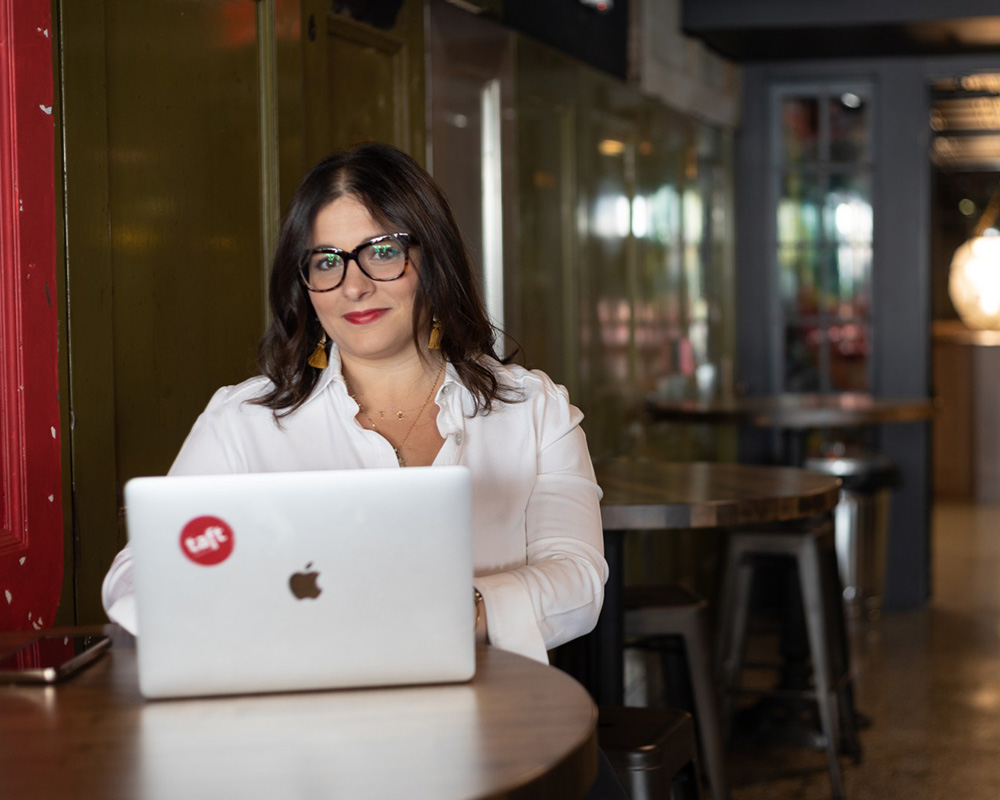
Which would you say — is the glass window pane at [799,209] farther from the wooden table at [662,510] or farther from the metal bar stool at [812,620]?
the wooden table at [662,510]

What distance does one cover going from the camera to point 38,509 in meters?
2.04

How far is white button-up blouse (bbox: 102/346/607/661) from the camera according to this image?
1995mm

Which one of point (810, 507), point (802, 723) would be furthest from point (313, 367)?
point (802, 723)

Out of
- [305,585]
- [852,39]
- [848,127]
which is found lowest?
[305,585]

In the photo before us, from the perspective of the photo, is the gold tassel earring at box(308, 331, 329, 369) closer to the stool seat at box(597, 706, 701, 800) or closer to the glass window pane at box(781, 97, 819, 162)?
the stool seat at box(597, 706, 701, 800)

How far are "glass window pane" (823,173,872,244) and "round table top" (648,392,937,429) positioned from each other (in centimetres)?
101

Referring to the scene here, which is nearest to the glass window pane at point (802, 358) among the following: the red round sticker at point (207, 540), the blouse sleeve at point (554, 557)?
the blouse sleeve at point (554, 557)

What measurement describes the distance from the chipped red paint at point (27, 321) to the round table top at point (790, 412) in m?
3.25

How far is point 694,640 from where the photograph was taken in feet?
10.6

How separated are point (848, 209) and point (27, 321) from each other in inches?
194

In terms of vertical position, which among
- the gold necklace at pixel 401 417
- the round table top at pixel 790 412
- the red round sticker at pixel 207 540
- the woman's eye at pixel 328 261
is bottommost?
the round table top at pixel 790 412

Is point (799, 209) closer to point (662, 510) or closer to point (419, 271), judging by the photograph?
point (662, 510)

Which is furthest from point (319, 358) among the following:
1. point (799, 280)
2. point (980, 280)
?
point (980, 280)

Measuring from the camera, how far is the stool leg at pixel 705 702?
3221 mm
